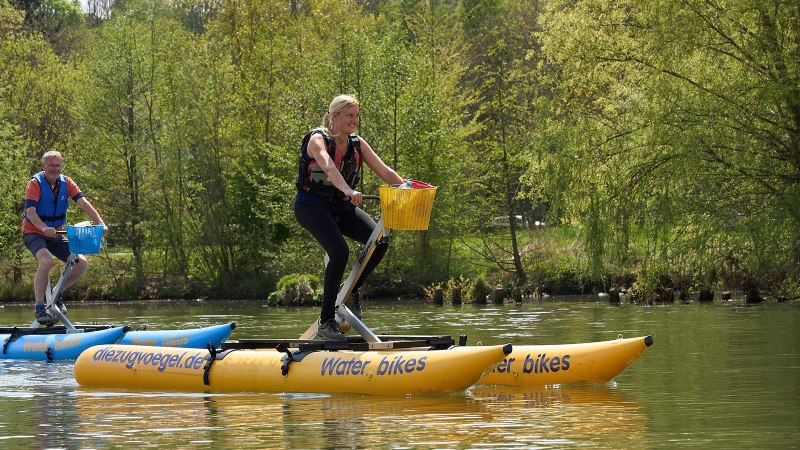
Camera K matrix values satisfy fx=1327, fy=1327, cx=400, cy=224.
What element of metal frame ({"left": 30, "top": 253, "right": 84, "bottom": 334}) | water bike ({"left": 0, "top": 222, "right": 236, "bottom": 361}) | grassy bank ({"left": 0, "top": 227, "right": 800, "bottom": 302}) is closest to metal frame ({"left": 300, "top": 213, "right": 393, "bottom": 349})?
water bike ({"left": 0, "top": 222, "right": 236, "bottom": 361})

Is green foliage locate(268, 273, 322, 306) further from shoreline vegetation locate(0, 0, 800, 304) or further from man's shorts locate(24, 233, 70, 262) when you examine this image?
man's shorts locate(24, 233, 70, 262)

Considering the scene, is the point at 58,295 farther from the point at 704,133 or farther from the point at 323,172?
the point at 704,133

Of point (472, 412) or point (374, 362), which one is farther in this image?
point (374, 362)

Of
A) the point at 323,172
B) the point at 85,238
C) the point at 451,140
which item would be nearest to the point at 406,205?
the point at 323,172

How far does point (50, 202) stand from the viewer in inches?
614

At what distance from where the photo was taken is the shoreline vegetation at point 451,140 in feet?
78.9

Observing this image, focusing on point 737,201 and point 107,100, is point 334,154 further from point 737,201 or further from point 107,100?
point 107,100

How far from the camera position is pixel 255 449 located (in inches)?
320

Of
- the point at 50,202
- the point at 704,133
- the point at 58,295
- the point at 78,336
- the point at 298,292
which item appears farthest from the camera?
the point at 298,292

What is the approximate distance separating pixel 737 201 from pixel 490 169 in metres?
15.5

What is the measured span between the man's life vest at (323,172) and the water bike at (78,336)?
3498 millimetres

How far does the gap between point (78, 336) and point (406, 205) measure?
19.9 ft

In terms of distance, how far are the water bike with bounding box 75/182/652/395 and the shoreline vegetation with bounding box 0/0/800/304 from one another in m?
13.1

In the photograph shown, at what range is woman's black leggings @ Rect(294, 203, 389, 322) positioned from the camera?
36.6 ft
